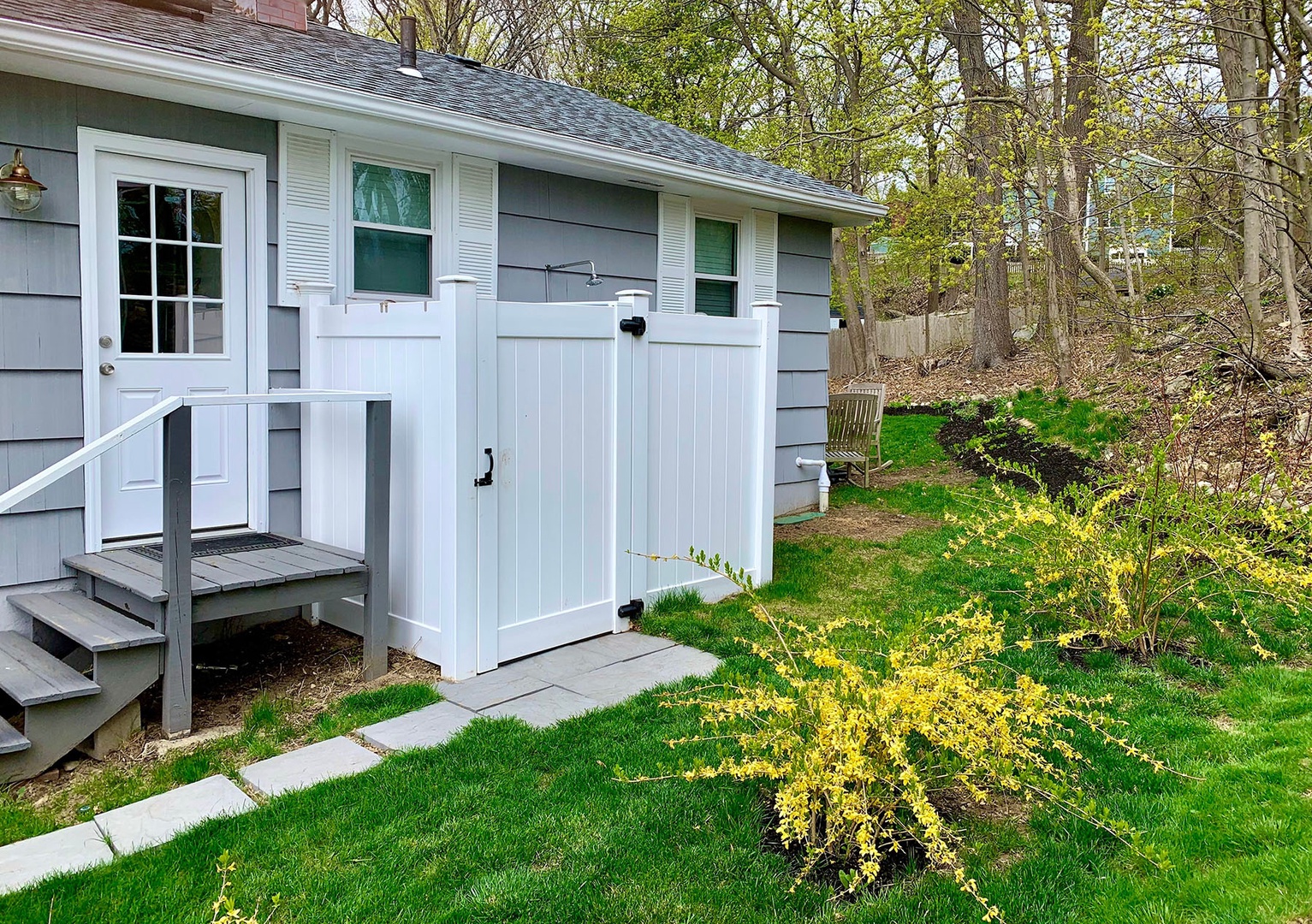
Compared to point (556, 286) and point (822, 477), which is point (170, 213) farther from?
point (822, 477)

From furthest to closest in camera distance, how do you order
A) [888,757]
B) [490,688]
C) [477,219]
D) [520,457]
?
[477,219], [520,457], [490,688], [888,757]

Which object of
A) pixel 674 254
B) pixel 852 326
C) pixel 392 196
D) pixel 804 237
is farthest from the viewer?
pixel 852 326

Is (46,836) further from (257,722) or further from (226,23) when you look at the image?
(226,23)

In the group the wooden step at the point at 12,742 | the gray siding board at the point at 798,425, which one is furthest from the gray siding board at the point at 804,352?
the wooden step at the point at 12,742

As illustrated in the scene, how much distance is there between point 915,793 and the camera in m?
2.45

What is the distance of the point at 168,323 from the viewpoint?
15.1ft

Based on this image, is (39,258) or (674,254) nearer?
(39,258)

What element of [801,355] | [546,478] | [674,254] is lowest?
[546,478]

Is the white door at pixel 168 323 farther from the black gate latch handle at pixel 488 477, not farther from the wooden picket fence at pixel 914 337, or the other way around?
the wooden picket fence at pixel 914 337

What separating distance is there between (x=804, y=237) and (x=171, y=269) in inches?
208

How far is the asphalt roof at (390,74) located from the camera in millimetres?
4457

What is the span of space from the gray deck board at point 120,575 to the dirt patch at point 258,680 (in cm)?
57

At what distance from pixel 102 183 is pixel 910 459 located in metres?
8.27

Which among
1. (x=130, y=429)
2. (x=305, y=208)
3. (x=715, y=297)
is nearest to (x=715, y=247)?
(x=715, y=297)
